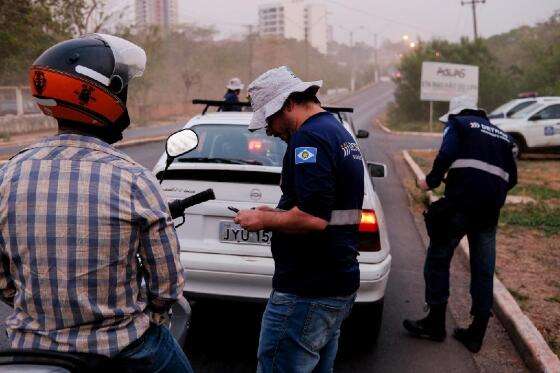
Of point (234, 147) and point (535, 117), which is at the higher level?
point (234, 147)

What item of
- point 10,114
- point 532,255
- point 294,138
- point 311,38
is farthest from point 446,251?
point 311,38

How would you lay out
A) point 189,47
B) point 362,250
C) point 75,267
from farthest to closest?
point 189,47 < point 362,250 < point 75,267

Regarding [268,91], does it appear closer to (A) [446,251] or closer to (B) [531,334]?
(A) [446,251]

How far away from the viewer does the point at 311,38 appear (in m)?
156

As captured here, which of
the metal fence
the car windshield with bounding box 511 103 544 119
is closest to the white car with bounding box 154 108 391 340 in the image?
the car windshield with bounding box 511 103 544 119

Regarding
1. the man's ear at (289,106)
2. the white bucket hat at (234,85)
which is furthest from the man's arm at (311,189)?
the white bucket hat at (234,85)

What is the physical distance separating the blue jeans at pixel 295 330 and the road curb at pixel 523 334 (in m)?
1.91

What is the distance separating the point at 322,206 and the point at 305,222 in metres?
0.09

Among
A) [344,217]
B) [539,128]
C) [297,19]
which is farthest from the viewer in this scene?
[297,19]

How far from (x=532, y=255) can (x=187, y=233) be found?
173 inches

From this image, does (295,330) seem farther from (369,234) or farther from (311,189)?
(369,234)

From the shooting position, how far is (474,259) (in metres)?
4.23

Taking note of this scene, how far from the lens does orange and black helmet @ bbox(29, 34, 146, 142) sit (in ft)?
5.16

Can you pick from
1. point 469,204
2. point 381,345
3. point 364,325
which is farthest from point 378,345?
point 469,204
